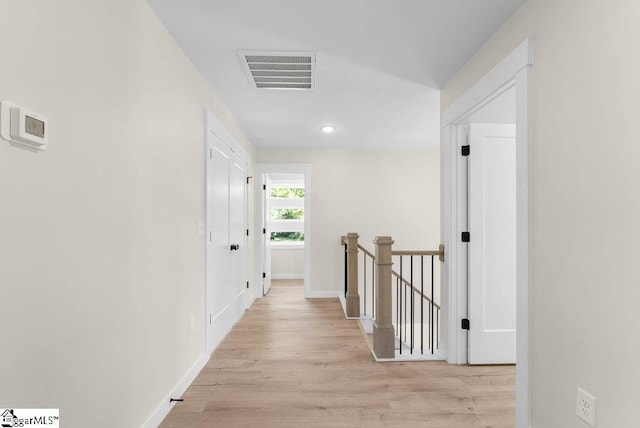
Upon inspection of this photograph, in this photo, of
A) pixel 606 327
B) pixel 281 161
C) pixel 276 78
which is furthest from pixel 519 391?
pixel 281 161

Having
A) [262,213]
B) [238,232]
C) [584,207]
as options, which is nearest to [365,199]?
[262,213]

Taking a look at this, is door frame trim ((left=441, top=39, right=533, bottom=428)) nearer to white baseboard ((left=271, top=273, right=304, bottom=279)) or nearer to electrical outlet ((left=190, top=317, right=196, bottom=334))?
electrical outlet ((left=190, top=317, right=196, bottom=334))

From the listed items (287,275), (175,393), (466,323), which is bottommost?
(287,275)

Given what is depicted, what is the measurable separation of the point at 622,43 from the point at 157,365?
8.44 ft

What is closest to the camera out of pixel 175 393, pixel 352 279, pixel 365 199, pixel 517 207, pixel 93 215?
pixel 93 215

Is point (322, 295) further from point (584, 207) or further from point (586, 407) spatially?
point (584, 207)

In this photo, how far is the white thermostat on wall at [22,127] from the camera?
36.4 inches

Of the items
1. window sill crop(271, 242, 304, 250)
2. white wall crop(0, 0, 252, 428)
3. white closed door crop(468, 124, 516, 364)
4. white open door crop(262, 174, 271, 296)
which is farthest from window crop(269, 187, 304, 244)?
white wall crop(0, 0, 252, 428)

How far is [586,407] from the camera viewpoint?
4.39 feet

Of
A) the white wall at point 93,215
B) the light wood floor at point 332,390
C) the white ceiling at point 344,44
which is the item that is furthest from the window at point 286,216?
the white wall at point 93,215

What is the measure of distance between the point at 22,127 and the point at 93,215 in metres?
0.45

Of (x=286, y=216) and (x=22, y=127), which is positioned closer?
(x=22, y=127)

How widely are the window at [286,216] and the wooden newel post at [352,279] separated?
2.94 meters

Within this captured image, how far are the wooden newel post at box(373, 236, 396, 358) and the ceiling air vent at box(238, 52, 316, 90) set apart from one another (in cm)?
143
